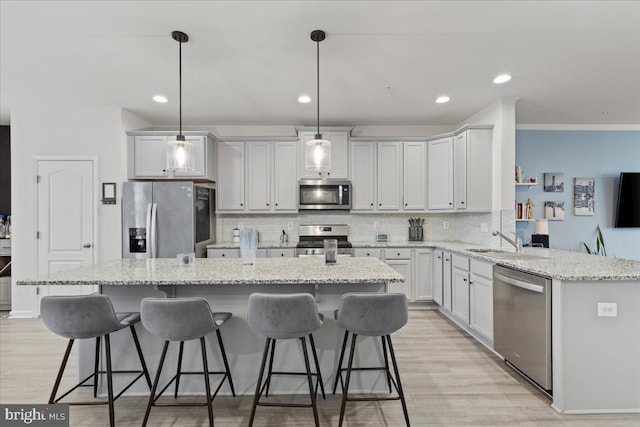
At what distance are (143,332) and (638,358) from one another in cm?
335

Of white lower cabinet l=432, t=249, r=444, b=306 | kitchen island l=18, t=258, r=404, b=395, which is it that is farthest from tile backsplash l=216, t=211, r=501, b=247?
kitchen island l=18, t=258, r=404, b=395

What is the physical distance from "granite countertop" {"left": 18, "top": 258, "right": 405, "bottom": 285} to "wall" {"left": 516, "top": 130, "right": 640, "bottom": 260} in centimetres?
363

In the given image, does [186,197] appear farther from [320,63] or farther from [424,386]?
[424,386]

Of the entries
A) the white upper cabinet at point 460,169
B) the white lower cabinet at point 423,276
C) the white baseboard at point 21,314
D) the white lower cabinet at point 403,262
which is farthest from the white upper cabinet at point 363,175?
the white baseboard at point 21,314

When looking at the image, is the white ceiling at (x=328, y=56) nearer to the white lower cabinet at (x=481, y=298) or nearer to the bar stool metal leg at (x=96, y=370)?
the white lower cabinet at (x=481, y=298)

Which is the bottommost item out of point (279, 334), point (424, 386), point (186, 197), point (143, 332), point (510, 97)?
point (424, 386)

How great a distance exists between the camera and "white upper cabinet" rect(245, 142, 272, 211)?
457cm

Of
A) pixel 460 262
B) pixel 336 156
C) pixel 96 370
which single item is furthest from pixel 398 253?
pixel 96 370

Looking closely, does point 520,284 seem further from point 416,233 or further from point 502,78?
point 416,233

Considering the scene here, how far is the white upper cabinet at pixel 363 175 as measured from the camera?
460 cm

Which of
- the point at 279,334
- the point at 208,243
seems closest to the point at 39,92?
the point at 208,243

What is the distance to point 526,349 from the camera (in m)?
2.37

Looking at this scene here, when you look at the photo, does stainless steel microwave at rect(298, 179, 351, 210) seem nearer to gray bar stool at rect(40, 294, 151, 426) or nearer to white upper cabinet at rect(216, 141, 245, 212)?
white upper cabinet at rect(216, 141, 245, 212)

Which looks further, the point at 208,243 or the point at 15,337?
the point at 208,243
